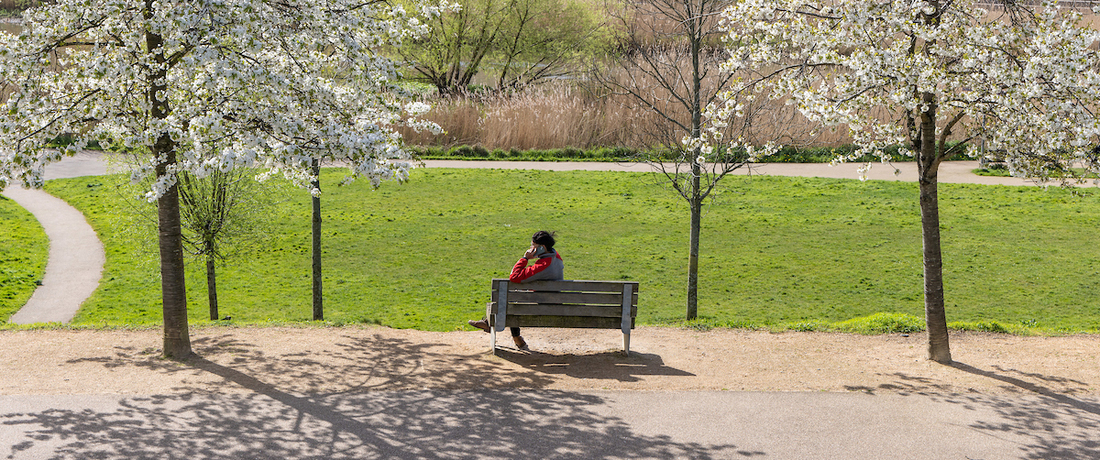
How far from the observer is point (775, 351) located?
9641mm

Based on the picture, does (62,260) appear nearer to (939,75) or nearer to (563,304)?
(563,304)

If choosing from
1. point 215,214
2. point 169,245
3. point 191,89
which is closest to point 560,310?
point 169,245

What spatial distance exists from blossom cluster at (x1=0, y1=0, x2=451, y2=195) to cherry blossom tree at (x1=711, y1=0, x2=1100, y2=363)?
12.6 ft

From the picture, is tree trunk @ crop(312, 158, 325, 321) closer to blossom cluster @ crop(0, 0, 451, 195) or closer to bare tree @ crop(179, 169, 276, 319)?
bare tree @ crop(179, 169, 276, 319)

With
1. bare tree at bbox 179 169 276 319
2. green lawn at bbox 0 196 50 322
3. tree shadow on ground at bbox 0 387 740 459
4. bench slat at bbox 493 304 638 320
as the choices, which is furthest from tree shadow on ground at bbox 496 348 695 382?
green lawn at bbox 0 196 50 322

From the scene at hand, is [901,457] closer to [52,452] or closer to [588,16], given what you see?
[52,452]

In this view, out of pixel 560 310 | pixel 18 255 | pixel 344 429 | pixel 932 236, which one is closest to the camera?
pixel 344 429

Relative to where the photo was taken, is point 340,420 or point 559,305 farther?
point 559,305

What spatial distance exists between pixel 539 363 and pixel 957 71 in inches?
→ 180

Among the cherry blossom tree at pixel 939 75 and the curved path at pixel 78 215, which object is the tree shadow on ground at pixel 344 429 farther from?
the curved path at pixel 78 215

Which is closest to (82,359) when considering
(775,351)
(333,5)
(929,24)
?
(333,5)

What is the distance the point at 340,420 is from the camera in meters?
7.13

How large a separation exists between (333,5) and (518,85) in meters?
24.7

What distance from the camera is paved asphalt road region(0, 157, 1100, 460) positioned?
6559 millimetres
